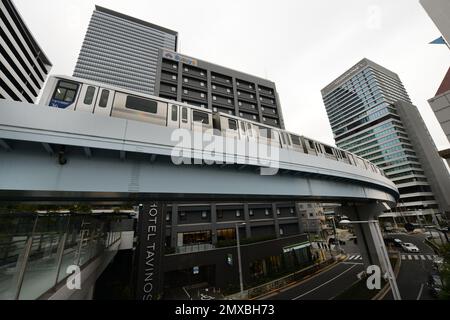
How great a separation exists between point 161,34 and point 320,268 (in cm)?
12934

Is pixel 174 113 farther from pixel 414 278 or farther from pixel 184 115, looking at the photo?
pixel 414 278

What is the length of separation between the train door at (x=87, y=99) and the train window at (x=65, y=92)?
0.83ft

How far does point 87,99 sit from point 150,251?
12.4m

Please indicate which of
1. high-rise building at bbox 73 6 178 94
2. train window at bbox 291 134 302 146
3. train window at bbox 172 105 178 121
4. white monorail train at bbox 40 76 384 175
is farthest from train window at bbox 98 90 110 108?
high-rise building at bbox 73 6 178 94

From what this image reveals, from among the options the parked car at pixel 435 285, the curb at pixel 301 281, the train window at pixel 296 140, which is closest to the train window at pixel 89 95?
the train window at pixel 296 140

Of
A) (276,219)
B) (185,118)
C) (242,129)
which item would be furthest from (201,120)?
(276,219)

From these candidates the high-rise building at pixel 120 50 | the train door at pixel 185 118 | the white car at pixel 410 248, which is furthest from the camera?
the high-rise building at pixel 120 50

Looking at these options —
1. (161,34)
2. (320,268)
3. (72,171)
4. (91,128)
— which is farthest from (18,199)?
(161,34)

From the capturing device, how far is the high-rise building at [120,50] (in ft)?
287

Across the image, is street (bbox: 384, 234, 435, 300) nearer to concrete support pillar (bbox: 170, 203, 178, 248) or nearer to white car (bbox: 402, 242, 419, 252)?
white car (bbox: 402, 242, 419, 252)

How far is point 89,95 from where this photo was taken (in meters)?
6.87

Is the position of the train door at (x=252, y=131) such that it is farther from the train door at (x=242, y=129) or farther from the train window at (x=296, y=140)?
the train window at (x=296, y=140)

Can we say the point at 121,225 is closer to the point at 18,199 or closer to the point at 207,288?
the point at 207,288

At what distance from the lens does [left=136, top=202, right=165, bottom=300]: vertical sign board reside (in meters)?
13.8
